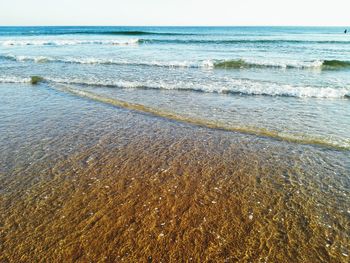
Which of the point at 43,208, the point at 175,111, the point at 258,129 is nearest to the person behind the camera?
the point at 43,208

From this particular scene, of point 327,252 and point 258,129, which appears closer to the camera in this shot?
point 327,252

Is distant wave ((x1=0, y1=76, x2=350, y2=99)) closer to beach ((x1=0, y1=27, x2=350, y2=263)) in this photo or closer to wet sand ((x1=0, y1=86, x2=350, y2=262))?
beach ((x1=0, y1=27, x2=350, y2=263))

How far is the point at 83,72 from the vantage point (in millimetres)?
17641

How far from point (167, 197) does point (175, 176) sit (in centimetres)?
79

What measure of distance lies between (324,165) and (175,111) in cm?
518

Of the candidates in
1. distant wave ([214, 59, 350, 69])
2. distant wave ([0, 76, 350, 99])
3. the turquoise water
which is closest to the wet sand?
the turquoise water

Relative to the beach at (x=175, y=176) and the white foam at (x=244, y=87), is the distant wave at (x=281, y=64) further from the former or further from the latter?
the beach at (x=175, y=176)

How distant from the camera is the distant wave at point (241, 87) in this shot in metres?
12.2

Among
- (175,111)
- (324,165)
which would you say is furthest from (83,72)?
(324,165)

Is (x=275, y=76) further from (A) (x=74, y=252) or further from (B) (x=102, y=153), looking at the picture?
(A) (x=74, y=252)

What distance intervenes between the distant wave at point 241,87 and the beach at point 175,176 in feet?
0.45

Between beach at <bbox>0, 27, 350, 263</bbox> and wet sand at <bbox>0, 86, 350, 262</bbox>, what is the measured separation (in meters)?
0.02

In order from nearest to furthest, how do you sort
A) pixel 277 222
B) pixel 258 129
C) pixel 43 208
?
pixel 277 222
pixel 43 208
pixel 258 129

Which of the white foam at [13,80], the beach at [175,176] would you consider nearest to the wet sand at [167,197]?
the beach at [175,176]
